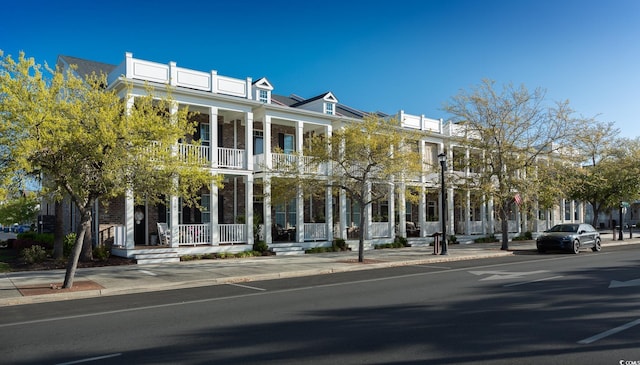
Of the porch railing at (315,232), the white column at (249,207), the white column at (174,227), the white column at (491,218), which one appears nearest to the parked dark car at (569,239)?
the white column at (491,218)

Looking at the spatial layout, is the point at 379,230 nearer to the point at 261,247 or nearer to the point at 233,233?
the point at 261,247

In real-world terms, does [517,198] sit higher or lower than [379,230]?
higher

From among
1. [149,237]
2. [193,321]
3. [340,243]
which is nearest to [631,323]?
[193,321]

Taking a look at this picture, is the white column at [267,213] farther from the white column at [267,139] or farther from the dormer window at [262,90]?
the dormer window at [262,90]

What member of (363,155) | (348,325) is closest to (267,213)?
(363,155)

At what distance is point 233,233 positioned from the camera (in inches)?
859

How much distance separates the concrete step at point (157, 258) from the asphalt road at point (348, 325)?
6565 mm

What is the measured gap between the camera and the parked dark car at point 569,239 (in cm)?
2262

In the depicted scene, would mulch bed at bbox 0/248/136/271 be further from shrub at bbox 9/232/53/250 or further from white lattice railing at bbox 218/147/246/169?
white lattice railing at bbox 218/147/246/169

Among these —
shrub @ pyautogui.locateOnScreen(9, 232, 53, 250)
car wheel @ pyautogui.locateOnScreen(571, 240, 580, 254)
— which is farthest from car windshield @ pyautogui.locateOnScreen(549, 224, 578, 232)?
shrub @ pyautogui.locateOnScreen(9, 232, 53, 250)

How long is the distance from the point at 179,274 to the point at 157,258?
3849 mm

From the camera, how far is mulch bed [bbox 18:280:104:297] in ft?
39.2

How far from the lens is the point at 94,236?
69.8 feet

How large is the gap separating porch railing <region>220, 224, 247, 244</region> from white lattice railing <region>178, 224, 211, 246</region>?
0.77m
